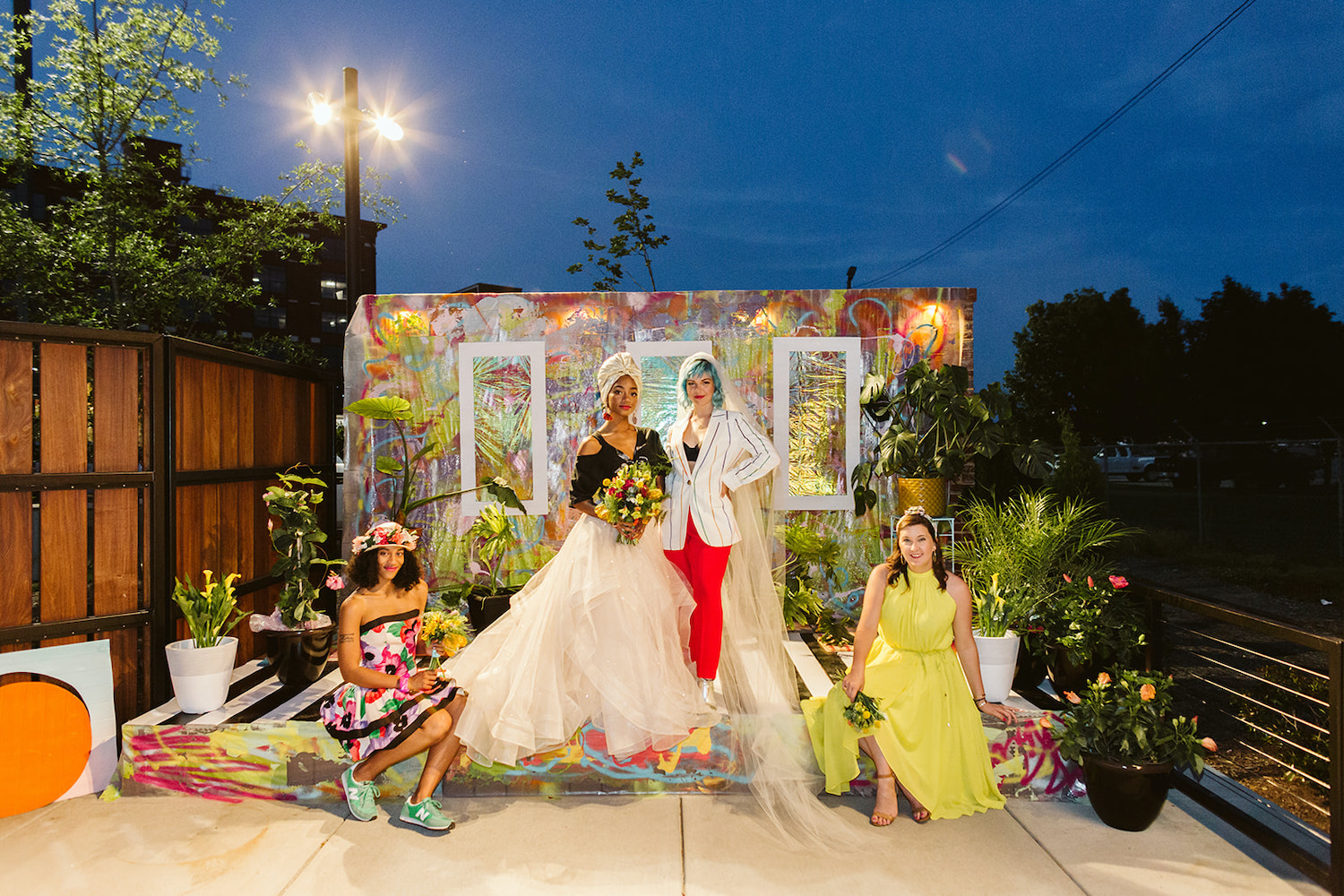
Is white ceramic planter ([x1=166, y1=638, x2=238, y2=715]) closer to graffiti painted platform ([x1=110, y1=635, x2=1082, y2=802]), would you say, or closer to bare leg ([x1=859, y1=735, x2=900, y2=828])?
graffiti painted platform ([x1=110, y1=635, x2=1082, y2=802])

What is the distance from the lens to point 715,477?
4.02 m

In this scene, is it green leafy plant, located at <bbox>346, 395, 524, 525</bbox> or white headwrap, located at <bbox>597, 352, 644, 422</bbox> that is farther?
green leafy plant, located at <bbox>346, 395, 524, 525</bbox>

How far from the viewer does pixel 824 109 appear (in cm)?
7162

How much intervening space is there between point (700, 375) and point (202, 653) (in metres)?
→ 3.00

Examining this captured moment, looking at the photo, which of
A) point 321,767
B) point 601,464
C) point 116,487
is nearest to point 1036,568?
point 601,464

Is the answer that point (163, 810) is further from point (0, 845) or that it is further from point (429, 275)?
point (429, 275)

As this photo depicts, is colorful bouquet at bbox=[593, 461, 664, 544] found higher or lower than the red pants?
higher

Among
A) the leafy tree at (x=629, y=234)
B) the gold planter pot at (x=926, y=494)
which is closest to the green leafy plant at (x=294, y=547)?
the gold planter pot at (x=926, y=494)

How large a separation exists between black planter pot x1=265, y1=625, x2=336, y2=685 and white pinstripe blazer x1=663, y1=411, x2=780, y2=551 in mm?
2269

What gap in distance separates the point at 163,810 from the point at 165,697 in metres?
0.82

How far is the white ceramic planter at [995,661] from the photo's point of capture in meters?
3.99

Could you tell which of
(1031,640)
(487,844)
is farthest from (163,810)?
(1031,640)

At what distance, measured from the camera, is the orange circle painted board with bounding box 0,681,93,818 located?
3520 mm

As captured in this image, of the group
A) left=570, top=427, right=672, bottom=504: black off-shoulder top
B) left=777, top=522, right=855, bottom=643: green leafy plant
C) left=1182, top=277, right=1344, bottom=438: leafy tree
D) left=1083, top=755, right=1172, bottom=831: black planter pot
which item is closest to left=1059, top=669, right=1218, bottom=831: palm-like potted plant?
left=1083, top=755, right=1172, bottom=831: black planter pot
